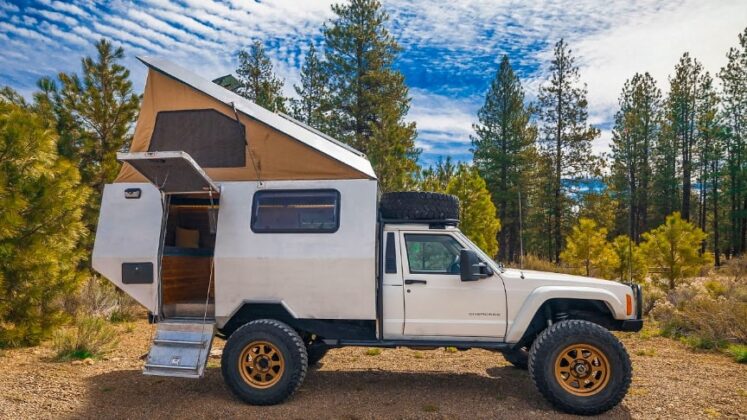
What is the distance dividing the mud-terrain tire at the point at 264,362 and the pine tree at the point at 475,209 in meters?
15.3

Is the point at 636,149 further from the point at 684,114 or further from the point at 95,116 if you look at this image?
the point at 95,116

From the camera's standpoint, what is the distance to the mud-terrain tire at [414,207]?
19.9 feet

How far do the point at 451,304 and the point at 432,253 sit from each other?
2.02 feet

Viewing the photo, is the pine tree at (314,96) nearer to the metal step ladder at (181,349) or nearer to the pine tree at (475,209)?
the pine tree at (475,209)

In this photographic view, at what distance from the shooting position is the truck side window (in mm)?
5863

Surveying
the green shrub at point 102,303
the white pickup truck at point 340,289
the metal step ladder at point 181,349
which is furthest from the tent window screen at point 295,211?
the green shrub at point 102,303

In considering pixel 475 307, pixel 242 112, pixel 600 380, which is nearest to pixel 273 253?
pixel 242 112

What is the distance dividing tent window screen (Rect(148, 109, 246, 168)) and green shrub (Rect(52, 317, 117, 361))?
3.36 meters

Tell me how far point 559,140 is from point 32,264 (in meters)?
30.4

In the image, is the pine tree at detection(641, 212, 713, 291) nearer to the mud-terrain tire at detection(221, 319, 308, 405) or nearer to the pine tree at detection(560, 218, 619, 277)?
the pine tree at detection(560, 218, 619, 277)

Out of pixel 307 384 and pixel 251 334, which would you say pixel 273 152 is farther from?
pixel 307 384

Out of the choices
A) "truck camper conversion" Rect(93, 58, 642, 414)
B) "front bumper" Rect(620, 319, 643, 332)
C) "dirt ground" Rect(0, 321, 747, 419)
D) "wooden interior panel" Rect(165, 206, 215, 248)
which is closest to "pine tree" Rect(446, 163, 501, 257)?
"dirt ground" Rect(0, 321, 747, 419)

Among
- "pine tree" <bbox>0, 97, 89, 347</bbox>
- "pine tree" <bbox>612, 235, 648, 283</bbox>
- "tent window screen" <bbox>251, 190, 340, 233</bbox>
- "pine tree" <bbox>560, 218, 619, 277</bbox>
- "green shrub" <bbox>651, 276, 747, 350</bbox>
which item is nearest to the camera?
"tent window screen" <bbox>251, 190, 340, 233</bbox>

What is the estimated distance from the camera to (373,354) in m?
8.32
